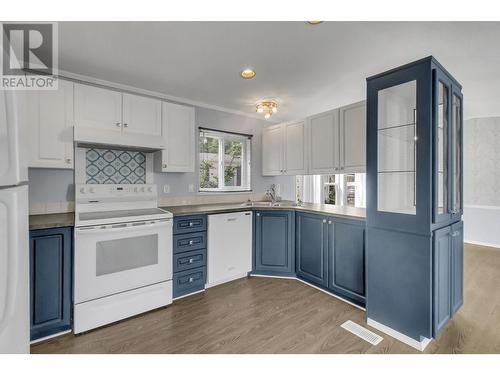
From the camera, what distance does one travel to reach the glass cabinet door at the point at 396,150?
187cm

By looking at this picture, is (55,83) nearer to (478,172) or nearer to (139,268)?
(139,268)

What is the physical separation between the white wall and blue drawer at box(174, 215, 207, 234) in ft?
16.6

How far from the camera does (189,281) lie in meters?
2.61

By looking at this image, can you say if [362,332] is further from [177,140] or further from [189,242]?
[177,140]

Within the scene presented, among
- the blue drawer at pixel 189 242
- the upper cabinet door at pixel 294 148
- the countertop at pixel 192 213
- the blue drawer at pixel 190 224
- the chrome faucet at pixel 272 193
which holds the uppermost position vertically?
the upper cabinet door at pixel 294 148

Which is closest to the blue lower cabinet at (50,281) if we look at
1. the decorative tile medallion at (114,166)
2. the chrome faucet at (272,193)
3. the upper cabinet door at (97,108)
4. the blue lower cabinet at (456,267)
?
the decorative tile medallion at (114,166)

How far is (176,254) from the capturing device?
252 centimetres

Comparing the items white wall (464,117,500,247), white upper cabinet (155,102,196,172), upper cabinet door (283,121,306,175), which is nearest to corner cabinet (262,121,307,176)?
upper cabinet door (283,121,306,175)

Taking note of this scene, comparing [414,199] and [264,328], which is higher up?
[414,199]

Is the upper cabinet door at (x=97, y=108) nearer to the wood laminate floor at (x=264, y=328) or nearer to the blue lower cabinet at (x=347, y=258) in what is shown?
the wood laminate floor at (x=264, y=328)

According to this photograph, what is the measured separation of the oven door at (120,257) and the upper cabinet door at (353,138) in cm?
206

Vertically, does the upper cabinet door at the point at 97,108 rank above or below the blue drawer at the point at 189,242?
above

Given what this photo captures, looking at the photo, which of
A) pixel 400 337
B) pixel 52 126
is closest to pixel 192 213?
pixel 52 126

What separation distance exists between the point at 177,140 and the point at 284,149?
156cm
